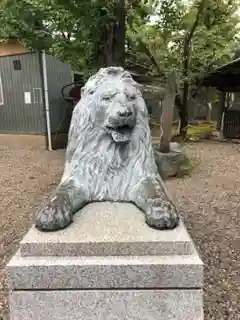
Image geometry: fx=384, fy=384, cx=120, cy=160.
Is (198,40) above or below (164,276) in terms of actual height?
above

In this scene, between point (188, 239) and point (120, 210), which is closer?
point (188, 239)

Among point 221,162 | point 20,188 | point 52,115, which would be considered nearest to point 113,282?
point 20,188

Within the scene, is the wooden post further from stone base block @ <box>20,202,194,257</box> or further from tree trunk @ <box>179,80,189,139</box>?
stone base block @ <box>20,202,194,257</box>

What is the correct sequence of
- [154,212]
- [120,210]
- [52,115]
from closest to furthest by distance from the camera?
1. [154,212]
2. [120,210]
3. [52,115]

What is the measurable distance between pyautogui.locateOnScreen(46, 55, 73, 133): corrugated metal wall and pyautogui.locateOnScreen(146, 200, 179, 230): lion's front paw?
7960 mm

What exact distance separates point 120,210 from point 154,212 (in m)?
0.30

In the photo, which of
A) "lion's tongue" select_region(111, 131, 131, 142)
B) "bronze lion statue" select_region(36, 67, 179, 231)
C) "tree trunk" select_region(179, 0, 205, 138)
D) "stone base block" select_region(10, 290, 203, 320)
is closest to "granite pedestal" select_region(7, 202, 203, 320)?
"stone base block" select_region(10, 290, 203, 320)

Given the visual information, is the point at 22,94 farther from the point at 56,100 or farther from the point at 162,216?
the point at 162,216

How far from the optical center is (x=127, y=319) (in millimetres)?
2037

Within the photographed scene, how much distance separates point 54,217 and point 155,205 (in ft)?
1.85

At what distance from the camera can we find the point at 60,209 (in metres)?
2.13

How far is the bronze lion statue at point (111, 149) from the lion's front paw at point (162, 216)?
134 mm

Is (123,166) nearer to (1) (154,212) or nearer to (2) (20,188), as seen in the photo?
(1) (154,212)

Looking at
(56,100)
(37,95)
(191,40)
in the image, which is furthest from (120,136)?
(37,95)
